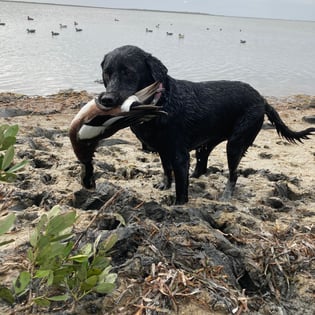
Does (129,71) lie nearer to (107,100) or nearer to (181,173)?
(107,100)

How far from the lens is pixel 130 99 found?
10.9 ft

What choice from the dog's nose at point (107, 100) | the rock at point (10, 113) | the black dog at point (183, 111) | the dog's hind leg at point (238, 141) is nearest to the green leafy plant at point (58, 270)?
the dog's nose at point (107, 100)

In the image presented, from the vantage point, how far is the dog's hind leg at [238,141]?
473 cm

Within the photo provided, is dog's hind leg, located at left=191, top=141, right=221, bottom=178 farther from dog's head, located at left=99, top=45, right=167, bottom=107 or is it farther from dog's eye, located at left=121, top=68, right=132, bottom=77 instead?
dog's eye, located at left=121, top=68, right=132, bottom=77

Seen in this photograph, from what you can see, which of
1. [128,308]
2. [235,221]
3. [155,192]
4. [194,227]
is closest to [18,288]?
[128,308]

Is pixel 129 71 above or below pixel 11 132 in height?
below

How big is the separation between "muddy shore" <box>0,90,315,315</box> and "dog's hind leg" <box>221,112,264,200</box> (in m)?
0.16

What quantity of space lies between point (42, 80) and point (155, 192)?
13.3 metres

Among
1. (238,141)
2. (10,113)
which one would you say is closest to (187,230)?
(238,141)

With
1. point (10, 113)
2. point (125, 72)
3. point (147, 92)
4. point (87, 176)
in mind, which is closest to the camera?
point (147, 92)

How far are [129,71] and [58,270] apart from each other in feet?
7.33

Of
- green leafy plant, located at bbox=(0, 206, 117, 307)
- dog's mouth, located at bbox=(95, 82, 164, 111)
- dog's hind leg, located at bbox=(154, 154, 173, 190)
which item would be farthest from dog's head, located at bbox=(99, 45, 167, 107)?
green leafy plant, located at bbox=(0, 206, 117, 307)

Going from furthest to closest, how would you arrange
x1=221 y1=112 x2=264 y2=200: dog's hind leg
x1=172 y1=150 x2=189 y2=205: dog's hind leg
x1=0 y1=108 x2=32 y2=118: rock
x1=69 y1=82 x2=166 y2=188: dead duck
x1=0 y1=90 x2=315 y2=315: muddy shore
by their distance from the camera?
x1=0 y1=108 x2=32 y2=118: rock
x1=221 y1=112 x2=264 y2=200: dog's hind leg
x1=172 y1=150 x2=189 y2=205: dog's hind leg
x1=69 y1=82 x2=166 y2=188: dead duck
x1=0 y1=90 x2=315 y2=315: muddy shore

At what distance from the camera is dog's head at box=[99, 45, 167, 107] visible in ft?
11.9
